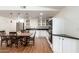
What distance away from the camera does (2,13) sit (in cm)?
238

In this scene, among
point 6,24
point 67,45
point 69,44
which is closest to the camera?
point 6,24

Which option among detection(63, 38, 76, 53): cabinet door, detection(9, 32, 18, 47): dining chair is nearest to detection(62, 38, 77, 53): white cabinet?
detection(63, 38, 76, 53): cabinet door

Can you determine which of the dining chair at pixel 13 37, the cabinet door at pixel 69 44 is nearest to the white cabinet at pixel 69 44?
the cabinet door at pixel 69 44

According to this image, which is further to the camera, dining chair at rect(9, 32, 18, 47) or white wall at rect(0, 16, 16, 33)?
dining chair at rect(9, 32, 18, 47)

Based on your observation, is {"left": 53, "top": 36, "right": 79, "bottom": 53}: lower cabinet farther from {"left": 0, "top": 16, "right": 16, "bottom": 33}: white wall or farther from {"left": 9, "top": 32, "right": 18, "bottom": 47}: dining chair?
{"left": 0, "top": 16, "right": 16, "bottom": 33}: white wall

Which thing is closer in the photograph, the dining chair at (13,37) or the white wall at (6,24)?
the white wall at (6,24)

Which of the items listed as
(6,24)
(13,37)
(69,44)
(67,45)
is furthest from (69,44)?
(6,24)

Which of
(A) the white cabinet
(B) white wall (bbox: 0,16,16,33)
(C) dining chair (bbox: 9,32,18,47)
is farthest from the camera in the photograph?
(C) dining chair (bbox: 9,32,18,47)

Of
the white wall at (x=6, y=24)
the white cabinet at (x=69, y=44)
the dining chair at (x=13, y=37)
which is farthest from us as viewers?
the dining chair at (x=13, y=37)

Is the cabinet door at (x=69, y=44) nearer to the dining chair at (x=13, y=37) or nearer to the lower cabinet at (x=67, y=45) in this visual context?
the lower cabinet at (x=67, y=45)

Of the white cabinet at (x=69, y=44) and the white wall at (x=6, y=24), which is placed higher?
the white wall at (x=6, y=24)

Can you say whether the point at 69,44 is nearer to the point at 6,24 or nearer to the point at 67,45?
the point at 67,45

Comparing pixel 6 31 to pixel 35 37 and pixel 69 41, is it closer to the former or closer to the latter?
pixel 35 37
